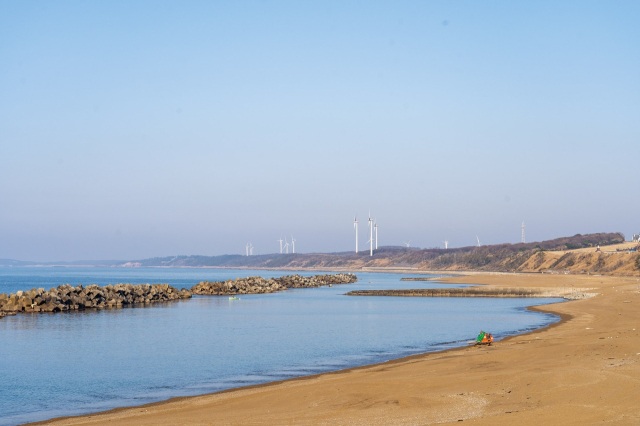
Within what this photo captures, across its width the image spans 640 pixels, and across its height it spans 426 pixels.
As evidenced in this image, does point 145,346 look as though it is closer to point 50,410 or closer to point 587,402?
point 50,410

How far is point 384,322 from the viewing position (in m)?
40.1

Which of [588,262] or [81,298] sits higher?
[588,262]

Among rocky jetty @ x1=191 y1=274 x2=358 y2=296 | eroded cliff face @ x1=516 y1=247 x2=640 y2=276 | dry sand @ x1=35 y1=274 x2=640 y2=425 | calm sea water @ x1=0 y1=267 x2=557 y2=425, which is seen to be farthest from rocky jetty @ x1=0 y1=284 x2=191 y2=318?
eroded cliff face @ x1=516 y1=247 x2=640 y2=276

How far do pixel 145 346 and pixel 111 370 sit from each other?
21.4ft

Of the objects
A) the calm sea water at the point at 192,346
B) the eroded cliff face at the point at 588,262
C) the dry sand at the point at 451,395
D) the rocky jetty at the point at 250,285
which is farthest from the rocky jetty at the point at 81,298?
the eroded cliff face at the point at 588,262

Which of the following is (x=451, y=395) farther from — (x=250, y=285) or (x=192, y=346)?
(x=250, y=285)

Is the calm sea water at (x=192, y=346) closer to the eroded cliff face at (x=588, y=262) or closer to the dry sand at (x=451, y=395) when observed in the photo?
the dry sand at (x=451, y=395)

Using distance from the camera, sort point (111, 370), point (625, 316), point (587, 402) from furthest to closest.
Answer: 1. point (625, 316)
2. point (111, 370)
3. point (587, 402)

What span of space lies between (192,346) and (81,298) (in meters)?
28.6

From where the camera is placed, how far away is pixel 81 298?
54531 mm

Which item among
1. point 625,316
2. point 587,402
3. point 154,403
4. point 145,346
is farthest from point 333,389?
point 625,316

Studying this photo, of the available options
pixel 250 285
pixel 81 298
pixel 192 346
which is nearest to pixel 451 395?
pixel 192 346

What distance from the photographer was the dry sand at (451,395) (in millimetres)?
12438

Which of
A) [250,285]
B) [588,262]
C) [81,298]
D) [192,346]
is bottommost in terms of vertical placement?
[192,346]
